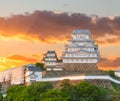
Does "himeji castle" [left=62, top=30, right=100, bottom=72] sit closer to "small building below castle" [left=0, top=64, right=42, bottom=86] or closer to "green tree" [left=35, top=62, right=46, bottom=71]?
"small building below castle" [left=0, top=64, right=42, bottom=86]

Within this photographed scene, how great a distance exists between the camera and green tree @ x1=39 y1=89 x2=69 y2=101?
52406 mm

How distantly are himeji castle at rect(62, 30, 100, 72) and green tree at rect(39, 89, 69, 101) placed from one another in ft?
59.1

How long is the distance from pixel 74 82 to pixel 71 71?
5997 millimetres

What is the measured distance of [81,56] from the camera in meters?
73.7

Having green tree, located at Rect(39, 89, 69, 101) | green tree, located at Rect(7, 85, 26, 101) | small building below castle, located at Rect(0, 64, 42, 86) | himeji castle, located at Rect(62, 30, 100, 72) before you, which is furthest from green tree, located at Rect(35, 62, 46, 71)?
green tree, located at Rect(39, 89, 69, 101)

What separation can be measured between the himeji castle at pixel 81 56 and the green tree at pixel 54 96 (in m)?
18.0

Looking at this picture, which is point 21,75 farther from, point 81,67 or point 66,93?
point 66,93

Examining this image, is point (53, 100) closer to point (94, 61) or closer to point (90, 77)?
point (90, 77)

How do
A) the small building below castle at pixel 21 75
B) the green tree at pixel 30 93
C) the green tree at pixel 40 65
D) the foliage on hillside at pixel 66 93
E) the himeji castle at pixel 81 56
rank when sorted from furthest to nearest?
the green tree at pixel 40 65 < the himeji castle at pixel 81 56 < the small building below castle at pixel 21 75 < the green tree at pixel 30 93 < the foliage on hillside at pixel 66 93

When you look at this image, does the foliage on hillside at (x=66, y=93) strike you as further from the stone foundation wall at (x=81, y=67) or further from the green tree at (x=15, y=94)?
the stone foundation wall at (x=81, y=67)

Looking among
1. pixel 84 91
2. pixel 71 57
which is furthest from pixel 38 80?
pixel 84 91

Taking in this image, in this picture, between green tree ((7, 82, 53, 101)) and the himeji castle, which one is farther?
the himeji castle

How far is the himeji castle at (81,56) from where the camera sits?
240 ft

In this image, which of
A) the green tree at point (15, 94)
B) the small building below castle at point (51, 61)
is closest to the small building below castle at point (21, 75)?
the green tree at point (15, 94)
